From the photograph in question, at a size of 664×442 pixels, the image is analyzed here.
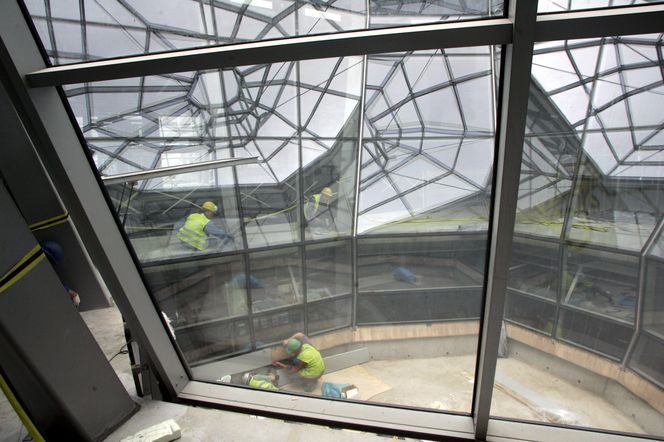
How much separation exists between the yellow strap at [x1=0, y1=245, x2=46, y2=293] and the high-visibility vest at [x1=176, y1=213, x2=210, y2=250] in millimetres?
1572

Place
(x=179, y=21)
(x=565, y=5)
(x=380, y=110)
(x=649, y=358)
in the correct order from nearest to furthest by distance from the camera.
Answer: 1. (x=565, y=5)
2. (x=179, y=21)
3. (x=649, y=358)
4. (x=380, y=110)

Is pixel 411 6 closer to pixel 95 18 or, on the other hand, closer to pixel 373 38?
pixel 373 38

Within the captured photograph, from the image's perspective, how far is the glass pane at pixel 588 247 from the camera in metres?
2.35

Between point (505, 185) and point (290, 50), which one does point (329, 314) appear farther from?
point (290, 50)

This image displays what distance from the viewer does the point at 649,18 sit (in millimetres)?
1223

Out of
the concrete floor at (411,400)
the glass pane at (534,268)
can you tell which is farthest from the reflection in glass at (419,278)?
the concrete floor at (411,400)

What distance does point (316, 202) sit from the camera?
423 centimetres

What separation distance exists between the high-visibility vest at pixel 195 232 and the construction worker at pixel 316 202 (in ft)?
3.95

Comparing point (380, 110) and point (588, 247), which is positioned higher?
point (380, 110)

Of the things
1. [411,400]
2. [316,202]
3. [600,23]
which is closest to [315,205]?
[316,202]

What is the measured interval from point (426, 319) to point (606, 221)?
79.4 inches


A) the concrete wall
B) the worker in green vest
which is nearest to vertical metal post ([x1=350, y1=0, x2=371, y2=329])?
the worker in green vest

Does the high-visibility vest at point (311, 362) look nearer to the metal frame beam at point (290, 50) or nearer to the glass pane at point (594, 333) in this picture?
the glass pane at point (594, 333)

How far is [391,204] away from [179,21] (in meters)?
3.06
